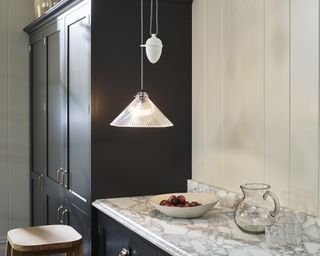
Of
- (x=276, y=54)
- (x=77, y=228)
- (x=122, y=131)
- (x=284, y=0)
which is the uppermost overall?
(x=284, y=0)

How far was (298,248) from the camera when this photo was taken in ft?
5.43

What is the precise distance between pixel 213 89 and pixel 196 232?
87 centimetres

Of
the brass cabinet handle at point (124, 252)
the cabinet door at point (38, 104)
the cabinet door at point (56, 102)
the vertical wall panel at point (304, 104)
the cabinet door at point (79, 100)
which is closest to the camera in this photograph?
the vertical wall panel at point (304, 104)

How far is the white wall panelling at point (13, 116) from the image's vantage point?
3.85m

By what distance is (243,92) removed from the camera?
2.22 m

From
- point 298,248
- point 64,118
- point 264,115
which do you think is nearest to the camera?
point 298,248

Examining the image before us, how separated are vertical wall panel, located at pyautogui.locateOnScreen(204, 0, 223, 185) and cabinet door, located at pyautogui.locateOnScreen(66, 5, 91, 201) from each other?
2.05ft

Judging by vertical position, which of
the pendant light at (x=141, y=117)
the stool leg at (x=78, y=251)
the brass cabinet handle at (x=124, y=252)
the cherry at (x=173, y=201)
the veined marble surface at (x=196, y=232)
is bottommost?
the stool leg at (x=78, y=251)

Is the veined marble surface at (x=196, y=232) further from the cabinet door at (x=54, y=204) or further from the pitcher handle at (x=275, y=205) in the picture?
the cabinet door at (x=54, y=204)

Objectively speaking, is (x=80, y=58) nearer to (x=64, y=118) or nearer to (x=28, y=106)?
(x=64, y=118)

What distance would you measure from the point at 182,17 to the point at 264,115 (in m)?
0.86

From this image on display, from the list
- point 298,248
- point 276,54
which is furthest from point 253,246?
point 276,54

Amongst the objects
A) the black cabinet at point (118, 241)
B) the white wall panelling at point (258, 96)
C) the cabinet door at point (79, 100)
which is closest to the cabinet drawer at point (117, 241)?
the black cabinet at point (118, 241)

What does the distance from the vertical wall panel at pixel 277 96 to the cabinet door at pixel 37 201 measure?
1987mm
